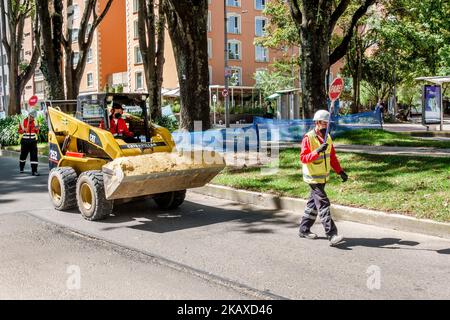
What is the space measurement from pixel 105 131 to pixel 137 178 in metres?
1.27

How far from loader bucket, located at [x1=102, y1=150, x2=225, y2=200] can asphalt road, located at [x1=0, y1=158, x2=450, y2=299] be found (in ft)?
1.80

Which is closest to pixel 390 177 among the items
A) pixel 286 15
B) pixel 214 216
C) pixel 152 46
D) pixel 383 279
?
pixel 214 216

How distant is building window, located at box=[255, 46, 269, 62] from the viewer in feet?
196

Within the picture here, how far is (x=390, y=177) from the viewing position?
970 centimetres

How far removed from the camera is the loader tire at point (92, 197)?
26.9 feet

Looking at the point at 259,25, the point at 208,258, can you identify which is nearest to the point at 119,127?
the point at 208,258

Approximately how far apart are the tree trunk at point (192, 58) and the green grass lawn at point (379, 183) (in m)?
2.53

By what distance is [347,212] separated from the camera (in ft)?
27.1

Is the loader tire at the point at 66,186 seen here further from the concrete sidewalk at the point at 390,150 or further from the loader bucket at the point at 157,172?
the concrete sidewalk at the point at 390,150

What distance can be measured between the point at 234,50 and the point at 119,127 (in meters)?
49.9

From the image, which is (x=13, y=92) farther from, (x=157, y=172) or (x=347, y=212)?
(x=347, y=212)

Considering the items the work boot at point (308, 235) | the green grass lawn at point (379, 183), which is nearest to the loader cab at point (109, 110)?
the green grass lawn at point (379, 183)

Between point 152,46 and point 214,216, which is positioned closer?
point 214,216

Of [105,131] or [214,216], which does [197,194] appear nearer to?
[214,216]
